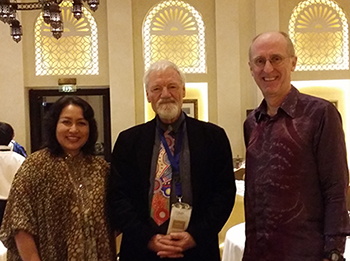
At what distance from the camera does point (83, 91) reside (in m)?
8.02

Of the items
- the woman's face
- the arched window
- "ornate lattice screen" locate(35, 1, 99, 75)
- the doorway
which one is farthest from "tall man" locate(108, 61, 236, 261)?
the arched window

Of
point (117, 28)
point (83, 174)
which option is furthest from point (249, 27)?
point (83, 174)

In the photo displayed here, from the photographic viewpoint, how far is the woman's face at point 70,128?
81.6 inches

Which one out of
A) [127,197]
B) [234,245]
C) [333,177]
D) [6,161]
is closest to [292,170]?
[333,177]

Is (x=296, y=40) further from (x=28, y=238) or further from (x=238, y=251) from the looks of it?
(x=28, y=238)

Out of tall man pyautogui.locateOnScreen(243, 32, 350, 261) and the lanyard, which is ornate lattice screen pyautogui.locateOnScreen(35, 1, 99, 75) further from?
tall man pyautogui.locateOnScreen(243, 32, 350, 261)

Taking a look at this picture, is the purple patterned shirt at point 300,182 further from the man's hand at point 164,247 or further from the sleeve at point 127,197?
the sleeve at point 127,197

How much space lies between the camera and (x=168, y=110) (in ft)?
6.77

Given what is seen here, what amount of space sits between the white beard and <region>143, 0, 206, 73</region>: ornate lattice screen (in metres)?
6.03

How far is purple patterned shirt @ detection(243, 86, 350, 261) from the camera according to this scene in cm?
157

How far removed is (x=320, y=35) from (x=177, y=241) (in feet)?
23.4

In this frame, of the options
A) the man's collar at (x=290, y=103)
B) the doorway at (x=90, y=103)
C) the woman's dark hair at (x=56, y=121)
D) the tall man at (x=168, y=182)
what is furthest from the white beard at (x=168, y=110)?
the doorway at (x=90, y=103)

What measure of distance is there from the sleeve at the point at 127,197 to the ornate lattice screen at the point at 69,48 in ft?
19.8

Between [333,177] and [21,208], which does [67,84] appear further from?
[333,177]
